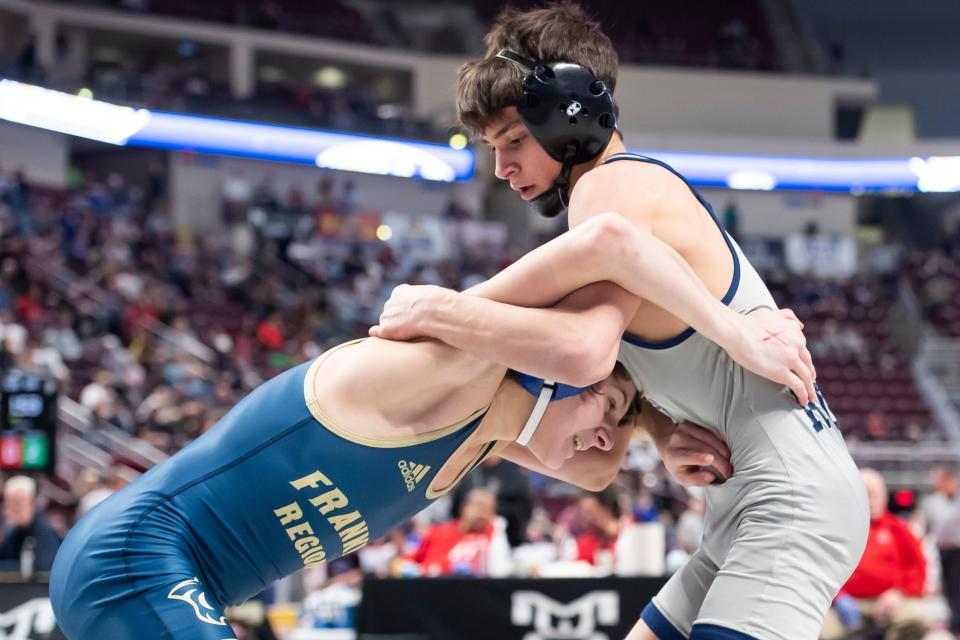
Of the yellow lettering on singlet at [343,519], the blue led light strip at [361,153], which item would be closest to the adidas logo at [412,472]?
the yellow lettering on singlet at [343,519]

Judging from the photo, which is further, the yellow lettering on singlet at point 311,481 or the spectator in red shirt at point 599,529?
the spectator in red shirt at point 599,529

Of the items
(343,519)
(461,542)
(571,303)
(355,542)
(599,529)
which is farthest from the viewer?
(599,529)

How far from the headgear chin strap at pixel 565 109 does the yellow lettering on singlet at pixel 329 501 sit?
89 centimetres

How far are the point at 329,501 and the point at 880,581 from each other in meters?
4.57

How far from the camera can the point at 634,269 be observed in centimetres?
228

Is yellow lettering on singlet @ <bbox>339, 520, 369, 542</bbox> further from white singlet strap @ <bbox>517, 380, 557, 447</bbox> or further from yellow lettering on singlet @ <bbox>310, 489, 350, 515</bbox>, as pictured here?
white singlet strap @ <bbox>517, 380, 557, 447</bbox>

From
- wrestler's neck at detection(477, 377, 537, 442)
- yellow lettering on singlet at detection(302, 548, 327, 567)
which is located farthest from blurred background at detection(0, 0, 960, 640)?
wrestler's neck at detection(477, 377, 537, 442)

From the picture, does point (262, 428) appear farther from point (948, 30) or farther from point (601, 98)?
point (948, 30)

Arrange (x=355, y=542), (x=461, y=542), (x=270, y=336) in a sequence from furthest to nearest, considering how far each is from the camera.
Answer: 1. (x=270, y=336)
2. (x=461, y=542)
3. (x=355, y=542)

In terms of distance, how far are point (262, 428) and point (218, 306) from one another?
14601 millimetres

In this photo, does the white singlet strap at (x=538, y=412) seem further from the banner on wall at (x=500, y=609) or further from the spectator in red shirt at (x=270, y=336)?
the spectator in red shirt at (x=270, y=336)

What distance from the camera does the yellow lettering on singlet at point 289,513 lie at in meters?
2.46

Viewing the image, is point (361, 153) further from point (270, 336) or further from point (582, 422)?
point (582, 422)

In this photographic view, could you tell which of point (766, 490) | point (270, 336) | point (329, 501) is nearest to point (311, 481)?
point (329, 501)
